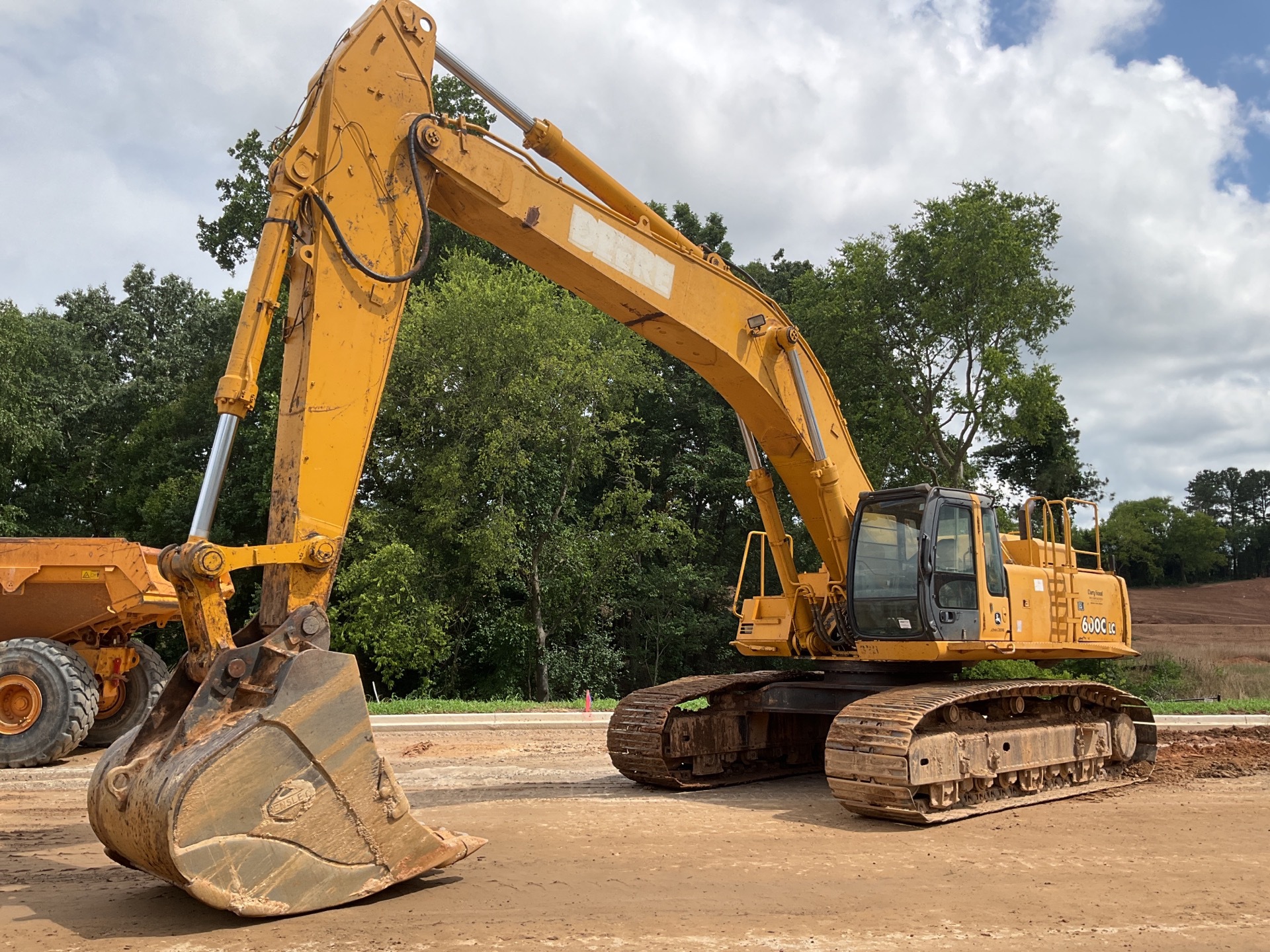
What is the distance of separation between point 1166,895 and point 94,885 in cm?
600

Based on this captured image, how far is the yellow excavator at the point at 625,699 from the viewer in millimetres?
4938

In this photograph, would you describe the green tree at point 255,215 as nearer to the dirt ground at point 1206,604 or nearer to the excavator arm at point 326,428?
the excavator arm at point 326,428

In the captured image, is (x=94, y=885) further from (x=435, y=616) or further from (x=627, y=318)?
(x=435, y=616)

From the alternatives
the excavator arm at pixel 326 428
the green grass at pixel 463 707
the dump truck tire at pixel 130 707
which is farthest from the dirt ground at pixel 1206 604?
the excavator arm at pixel 326 428

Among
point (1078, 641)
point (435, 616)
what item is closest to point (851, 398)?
point (435, 616)

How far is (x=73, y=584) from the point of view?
470 inches

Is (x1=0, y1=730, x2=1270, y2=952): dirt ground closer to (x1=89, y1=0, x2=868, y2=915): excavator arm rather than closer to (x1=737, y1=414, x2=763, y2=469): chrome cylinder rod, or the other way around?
(x1=89, y1=0, x2=868, y2=915): excavator arm

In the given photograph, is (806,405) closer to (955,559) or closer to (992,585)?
(955,559)

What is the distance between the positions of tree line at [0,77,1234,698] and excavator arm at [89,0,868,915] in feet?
46.9

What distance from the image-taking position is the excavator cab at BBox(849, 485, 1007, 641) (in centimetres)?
855

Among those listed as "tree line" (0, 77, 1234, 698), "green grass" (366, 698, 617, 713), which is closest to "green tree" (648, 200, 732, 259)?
"tree line" (0, 77, 1234, 698)

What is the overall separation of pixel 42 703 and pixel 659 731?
278 inches

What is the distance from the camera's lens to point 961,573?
28.8ft

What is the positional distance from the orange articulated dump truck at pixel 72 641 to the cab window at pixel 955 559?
784cm
